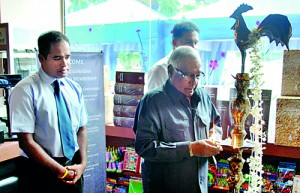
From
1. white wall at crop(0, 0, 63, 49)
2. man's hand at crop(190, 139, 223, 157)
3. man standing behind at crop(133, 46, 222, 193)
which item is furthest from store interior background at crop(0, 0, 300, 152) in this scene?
man's hand at crop(190, 139, 223, 157)

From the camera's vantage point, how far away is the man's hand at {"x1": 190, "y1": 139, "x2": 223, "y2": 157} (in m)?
1.39

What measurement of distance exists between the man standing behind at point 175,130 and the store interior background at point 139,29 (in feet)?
3.33

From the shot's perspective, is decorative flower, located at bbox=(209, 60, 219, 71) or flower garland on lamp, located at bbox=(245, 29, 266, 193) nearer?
flower garland on lamp, located at bbox=(245, 29, 266, 193)

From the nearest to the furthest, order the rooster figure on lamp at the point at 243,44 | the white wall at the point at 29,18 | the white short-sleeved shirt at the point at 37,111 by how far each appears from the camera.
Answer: the rooster figure on lamp at the point at 243,44
the white short-sleeved shirt at the point at 37,111
the white wall at the point at 29,18

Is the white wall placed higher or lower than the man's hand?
higher

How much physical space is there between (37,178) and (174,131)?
0.86m

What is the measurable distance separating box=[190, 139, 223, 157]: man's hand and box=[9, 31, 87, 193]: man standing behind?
81cm

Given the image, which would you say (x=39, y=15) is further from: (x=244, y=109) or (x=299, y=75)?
(x=244, y=109)

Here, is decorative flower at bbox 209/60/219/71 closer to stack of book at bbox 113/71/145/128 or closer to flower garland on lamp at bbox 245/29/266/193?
stack of book at bbox 113/71/145/128

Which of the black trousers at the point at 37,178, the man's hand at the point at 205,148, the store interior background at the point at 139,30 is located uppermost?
the store interior background at the point at 139,30

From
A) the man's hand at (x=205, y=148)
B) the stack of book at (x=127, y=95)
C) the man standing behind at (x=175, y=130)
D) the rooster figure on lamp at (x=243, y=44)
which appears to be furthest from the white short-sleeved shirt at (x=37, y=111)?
the rooster figure on lamp at (x=243, y=44)

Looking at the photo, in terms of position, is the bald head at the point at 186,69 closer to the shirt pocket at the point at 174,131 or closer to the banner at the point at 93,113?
the shirt pocket at the point at 174,131

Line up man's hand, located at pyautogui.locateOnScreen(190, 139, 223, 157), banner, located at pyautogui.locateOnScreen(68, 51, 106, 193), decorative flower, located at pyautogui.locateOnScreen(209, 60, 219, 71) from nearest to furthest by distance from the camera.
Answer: man's hand, located at pyautogui.locateOnScreen(190, 139, 223, 157)
banner, located at pyautogui.locateOnScreen(68, 51, 106, 193)
decorative flower, located at pyautogui.locateOnScreen(209, 60, 219, 71)

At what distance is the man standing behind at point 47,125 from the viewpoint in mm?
1688
